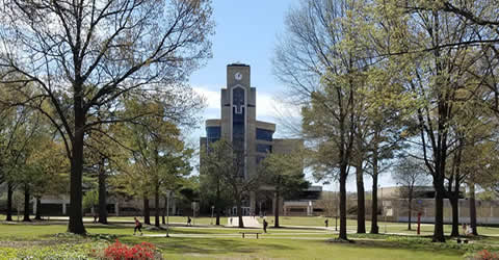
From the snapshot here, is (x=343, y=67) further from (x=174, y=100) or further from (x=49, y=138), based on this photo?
(x=49, y=138)

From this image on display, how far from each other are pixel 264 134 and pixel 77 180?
96.7 meters

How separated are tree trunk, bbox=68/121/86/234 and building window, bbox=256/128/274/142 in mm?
93803

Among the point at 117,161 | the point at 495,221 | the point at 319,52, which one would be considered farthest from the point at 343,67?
the point at 495,221

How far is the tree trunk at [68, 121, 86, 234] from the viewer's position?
2458 cm

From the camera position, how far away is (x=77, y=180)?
25.1m

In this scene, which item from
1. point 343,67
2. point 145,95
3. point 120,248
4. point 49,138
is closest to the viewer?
point 120,248

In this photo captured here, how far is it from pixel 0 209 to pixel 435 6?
3680 inches

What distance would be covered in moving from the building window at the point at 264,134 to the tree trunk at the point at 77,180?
93.8 m

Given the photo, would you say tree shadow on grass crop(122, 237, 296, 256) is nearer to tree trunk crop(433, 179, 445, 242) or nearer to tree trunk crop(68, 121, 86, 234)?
tree trunk crop(68, 121, 86, 234)

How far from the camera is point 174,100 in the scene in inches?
992

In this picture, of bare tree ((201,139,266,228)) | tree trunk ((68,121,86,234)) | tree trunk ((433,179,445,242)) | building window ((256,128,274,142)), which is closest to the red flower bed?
tree trunk ((68,121,86,234))

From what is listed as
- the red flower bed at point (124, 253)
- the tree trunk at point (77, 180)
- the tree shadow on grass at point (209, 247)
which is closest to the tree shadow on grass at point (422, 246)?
the tree shadow on grass at point (209, 247)

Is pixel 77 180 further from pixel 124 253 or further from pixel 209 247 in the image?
pixel 124 253

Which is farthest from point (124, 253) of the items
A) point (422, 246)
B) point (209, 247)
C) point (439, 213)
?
point (439, 213)
